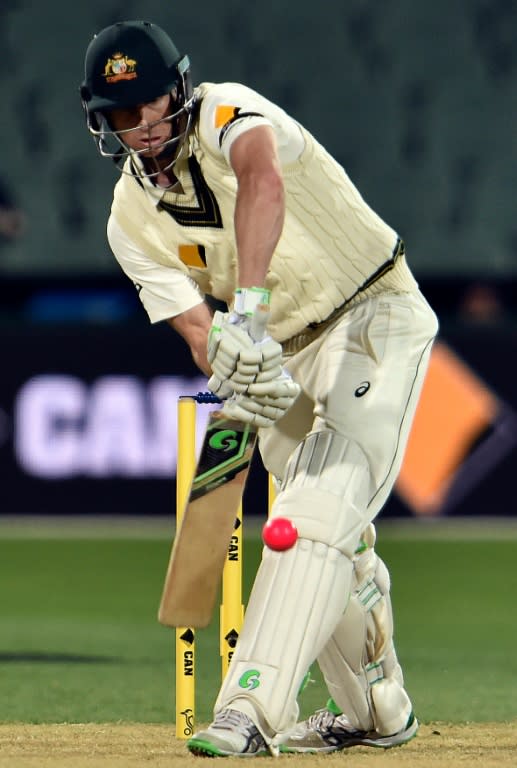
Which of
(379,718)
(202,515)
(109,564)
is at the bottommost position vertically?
(109,564)

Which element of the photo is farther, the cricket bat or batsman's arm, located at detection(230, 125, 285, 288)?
the cricket bat

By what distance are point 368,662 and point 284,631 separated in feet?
1.93

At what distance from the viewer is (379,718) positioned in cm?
391

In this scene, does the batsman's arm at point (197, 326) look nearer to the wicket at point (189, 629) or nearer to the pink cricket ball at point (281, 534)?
the wicket at point (189, 629)

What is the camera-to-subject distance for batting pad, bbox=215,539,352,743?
336 centimetres

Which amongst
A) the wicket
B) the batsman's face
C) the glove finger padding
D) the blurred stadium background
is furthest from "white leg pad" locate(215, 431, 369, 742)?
the blurred stadium background

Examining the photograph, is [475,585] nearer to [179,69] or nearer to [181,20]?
[179,69]

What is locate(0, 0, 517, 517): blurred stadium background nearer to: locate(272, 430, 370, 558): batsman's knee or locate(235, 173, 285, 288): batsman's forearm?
locate(272, 430, 370, 558): batsman's knee

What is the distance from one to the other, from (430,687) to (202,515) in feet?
6.72

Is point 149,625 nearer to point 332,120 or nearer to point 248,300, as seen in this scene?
point 248,300

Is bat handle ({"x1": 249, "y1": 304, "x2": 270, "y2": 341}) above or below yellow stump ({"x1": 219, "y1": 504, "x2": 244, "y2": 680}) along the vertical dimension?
above

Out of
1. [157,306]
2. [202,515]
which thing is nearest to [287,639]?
[202,515]

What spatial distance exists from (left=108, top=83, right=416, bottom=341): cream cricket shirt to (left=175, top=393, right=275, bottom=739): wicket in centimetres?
33

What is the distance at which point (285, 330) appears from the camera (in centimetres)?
382
